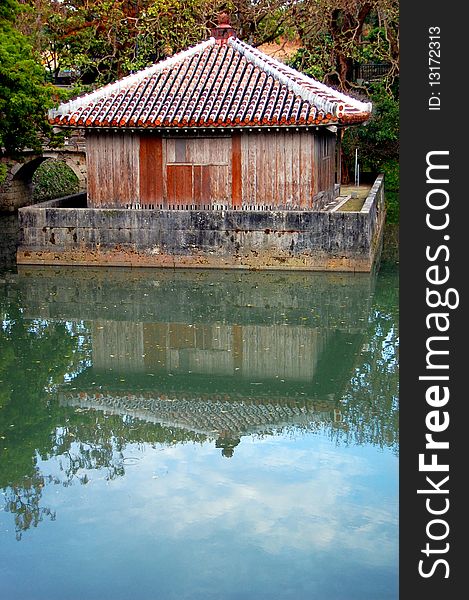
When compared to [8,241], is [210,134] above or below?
above

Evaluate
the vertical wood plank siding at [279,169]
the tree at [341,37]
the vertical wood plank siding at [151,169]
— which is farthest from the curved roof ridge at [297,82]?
the tree at [341,37]

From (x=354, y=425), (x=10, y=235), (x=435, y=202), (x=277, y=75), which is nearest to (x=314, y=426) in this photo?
(x=354, y=425)

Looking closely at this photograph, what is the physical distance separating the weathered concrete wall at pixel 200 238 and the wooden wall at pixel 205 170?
1.15 m

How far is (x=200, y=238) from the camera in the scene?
2066 cm

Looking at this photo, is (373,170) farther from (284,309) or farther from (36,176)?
(284,309)

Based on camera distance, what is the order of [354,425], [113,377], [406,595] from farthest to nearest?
[113,377], [354,425], [406,595]

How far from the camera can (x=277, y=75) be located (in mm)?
21406

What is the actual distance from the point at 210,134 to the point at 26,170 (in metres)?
12.7

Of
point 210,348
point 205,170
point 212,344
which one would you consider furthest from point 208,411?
point 205,170

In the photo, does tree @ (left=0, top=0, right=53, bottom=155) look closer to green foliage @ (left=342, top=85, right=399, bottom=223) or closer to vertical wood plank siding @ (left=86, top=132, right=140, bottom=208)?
vertical wood plank siding @ (left=86, top=132, right=140, bottom=208)

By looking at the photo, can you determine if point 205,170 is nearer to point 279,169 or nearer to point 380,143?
point 279,169

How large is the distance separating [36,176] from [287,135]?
52.9 ft

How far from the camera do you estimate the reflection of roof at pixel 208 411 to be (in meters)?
11.2

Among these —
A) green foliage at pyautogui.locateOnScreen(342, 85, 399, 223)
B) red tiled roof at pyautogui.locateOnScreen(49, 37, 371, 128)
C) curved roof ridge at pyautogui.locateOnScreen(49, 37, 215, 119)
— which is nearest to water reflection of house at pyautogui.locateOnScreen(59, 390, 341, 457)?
red tiled roof at pyautogui.locateOnScreen(49, 37, 371, 128)
